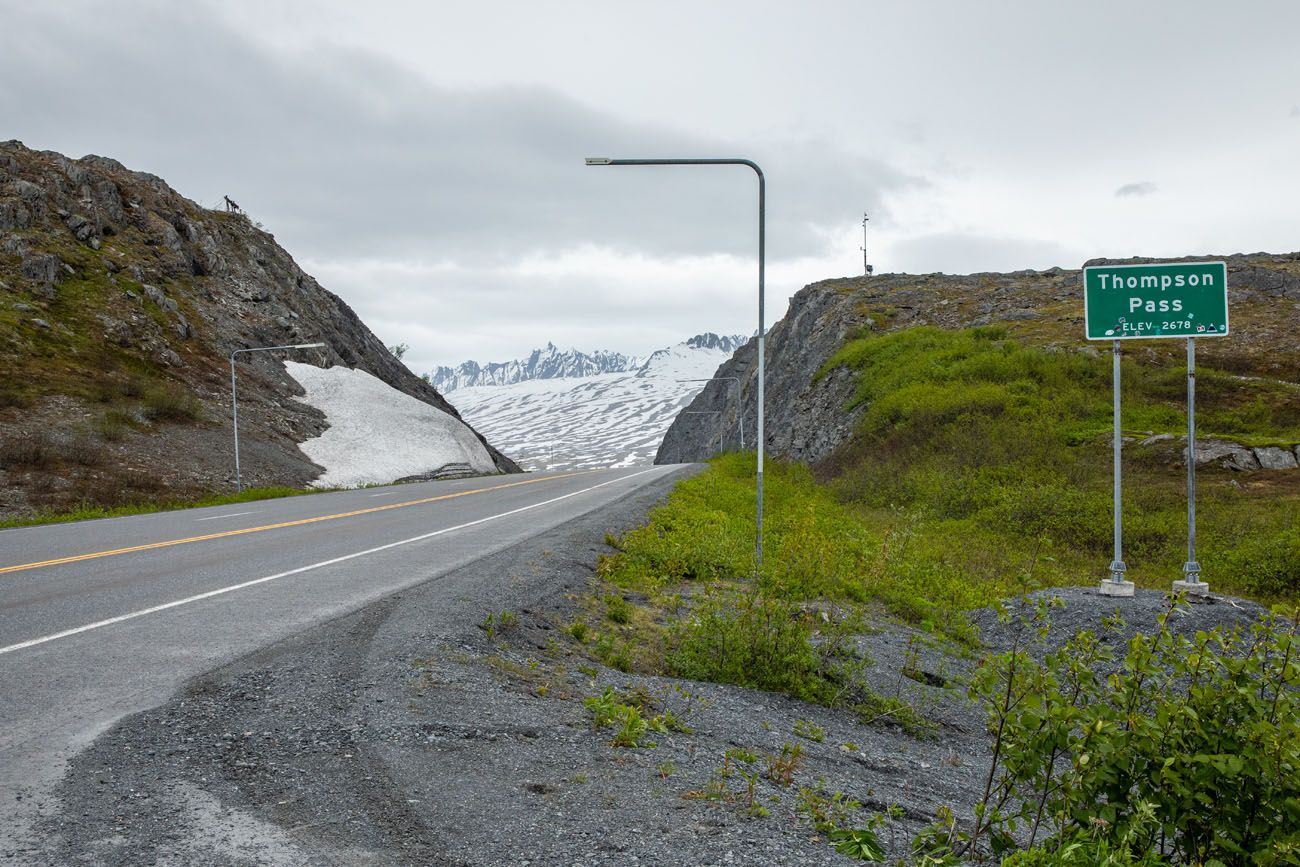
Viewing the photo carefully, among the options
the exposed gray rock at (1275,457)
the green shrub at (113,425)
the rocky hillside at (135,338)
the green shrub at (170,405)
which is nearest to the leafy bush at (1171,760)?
the exposed gray rock at (1275,457)

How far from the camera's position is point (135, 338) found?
42906 mm

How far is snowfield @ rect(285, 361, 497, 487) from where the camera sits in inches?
1778

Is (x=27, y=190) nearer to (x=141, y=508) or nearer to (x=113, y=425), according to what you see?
(x=113, y=425)

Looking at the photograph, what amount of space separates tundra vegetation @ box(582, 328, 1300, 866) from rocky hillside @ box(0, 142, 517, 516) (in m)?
22.2

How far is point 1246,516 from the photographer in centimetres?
1741

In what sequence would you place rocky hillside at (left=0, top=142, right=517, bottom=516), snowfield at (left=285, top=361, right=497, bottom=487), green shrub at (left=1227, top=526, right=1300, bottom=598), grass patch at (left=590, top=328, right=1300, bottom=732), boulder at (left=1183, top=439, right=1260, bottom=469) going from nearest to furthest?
grass patch at (left=590, top=328, right=1300, bottom=732) → green shrub at (left=1227, top=526, right=1300, bottom=598) → boulder at (left=1183, top=439, right=1260, bottom=469) → rocky hillside at (left=0, top=142, right=517, bottom=516) → snowfield at (left=285, top=361, right=497, bottom=487)

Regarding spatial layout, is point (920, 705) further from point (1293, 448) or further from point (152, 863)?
point (1293, 448)

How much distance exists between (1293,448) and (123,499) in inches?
1429

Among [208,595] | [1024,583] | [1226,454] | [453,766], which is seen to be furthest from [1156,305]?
[208,595]

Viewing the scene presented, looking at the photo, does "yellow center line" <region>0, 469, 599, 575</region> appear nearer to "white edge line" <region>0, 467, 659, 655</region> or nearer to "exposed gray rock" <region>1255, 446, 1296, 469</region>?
"white edge line" <region>0, 467, 659, 655</region>

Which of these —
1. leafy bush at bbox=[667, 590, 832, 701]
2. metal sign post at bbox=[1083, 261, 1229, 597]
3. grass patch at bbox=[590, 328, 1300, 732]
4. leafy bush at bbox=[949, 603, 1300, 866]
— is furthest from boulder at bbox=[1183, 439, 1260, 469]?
leafy bush at bbox=[949, 603, 1300, 866]

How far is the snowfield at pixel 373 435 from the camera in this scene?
148 ft

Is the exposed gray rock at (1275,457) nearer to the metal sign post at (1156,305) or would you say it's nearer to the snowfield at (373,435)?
the metal sign post at (1156,305)

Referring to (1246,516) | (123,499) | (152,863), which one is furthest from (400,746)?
(123,499)
